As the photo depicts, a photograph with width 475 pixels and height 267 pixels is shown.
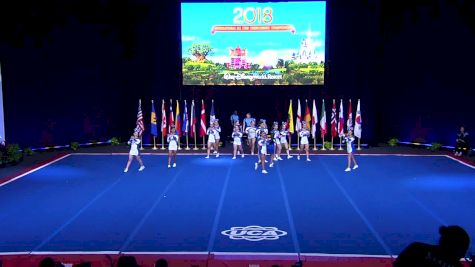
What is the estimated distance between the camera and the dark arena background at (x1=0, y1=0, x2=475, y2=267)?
10.2 meters

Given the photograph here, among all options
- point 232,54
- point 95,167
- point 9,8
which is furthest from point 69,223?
point 232,54

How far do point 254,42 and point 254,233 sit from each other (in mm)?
14732

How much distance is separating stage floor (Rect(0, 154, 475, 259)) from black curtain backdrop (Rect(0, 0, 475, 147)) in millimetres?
4947

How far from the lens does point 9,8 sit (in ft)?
65.4

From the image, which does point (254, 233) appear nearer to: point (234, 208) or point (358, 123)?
point (234, 208)

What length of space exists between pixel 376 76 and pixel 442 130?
4.17 metres

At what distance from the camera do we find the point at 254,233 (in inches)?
410

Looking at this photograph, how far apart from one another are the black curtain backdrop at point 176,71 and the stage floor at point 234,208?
16.2 feet

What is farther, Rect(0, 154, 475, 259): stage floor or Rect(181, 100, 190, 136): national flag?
Rect(181, 100, 190, 136): national flag

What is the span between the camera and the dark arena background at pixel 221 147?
10195 millimetres

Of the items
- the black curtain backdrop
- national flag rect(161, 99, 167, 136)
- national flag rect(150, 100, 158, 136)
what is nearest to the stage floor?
national flag rect(161, 99, 167, 136)

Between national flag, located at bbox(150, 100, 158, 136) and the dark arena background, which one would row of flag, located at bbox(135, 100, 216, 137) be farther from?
the dark arena background

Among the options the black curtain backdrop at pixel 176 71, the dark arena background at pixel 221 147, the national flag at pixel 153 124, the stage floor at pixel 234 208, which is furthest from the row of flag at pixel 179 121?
the stage floor at pixel 234 208

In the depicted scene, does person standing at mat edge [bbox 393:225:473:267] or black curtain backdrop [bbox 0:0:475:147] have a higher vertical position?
black curtain backdrop [bbox 0:0:475:147]
